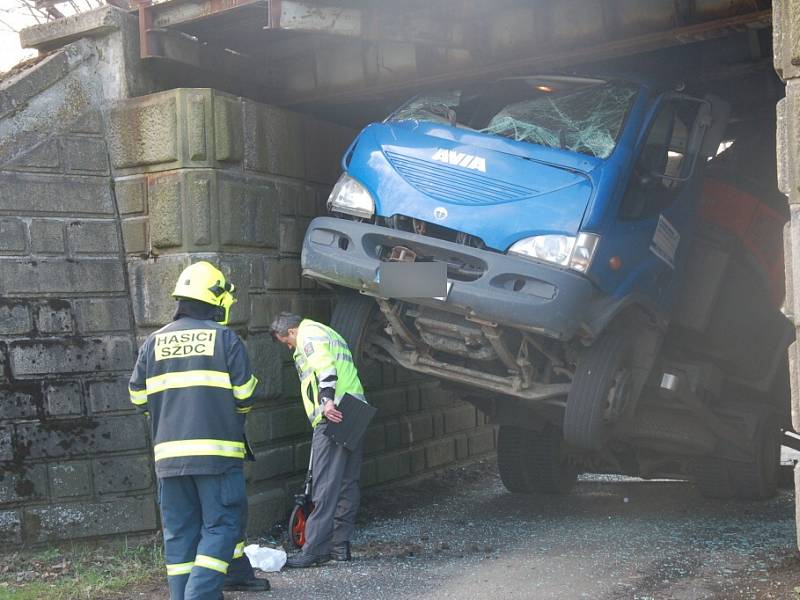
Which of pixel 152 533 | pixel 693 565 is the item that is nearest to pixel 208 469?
pixel 152 533

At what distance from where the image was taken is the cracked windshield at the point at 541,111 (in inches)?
243

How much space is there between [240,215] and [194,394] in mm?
2153

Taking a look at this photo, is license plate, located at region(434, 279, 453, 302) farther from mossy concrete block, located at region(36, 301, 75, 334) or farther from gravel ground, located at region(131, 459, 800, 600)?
mossy concrete block, located at region(36, 301, 75, 334)

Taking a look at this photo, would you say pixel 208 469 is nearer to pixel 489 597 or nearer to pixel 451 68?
pixel 489 597

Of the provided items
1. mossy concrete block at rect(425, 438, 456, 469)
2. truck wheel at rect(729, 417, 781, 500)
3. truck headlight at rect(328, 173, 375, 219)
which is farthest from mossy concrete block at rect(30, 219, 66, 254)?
truck wheel at rect(729, 417, 781, 500)

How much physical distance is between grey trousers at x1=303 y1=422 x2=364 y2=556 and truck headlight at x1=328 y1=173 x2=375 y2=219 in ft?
4.38

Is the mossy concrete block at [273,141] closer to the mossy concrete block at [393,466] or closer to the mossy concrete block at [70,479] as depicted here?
the mossy concrete block at [70,479]

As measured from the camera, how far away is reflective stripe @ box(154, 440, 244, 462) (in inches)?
193

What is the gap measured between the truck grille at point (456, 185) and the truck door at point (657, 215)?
25.6 inches

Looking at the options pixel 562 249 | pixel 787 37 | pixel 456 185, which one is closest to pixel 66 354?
pixel 456 185

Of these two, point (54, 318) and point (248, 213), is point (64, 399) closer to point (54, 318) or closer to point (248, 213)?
point (54, 318)

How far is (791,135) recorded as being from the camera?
4141 millimetres

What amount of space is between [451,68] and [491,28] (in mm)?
436

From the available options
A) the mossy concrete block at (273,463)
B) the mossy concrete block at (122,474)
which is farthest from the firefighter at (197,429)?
the mossy concrete block at (273,463)
